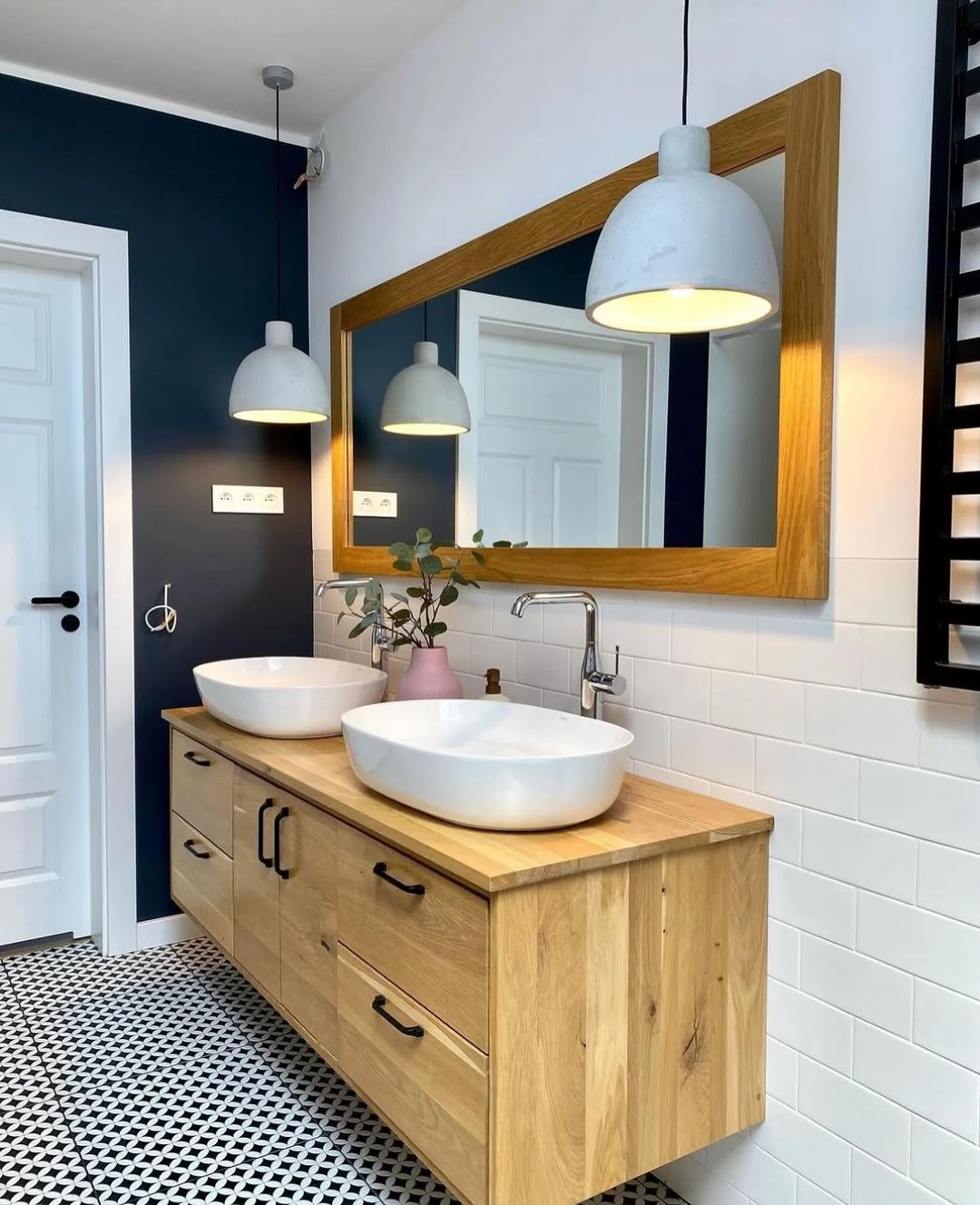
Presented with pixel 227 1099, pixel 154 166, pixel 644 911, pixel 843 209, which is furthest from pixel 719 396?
pixel 154 166

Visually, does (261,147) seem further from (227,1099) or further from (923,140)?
(227,1099)

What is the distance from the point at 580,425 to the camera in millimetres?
2051

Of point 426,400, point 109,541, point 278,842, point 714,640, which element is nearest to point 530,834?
point 714,640

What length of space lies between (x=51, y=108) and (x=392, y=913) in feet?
7.90

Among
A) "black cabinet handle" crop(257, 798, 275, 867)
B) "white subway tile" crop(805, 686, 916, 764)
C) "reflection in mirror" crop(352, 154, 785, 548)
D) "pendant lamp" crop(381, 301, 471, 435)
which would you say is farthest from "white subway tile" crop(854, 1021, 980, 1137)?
"pendant lamp" crop(381, 301, 471, 435)

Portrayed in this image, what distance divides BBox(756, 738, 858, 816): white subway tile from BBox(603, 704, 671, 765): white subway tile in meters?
0.23

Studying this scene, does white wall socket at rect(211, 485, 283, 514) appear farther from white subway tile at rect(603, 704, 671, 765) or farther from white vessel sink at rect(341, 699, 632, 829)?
white subway tile at rect(603, 704, 671, 765)

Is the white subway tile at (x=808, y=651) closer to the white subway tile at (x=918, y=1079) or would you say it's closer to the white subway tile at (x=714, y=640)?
the white subway tile at (x=714, y=640)

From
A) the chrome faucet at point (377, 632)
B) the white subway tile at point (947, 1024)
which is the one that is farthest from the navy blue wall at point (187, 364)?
the white subway tile at point (947, 1024)

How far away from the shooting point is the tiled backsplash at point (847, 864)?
4.56 feet

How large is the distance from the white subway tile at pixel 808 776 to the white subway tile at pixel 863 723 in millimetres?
24

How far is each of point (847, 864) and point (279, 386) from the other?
1.80 metres

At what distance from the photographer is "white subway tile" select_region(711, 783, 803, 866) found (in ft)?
5.30

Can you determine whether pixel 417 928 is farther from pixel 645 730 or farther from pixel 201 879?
pixel 201 879
